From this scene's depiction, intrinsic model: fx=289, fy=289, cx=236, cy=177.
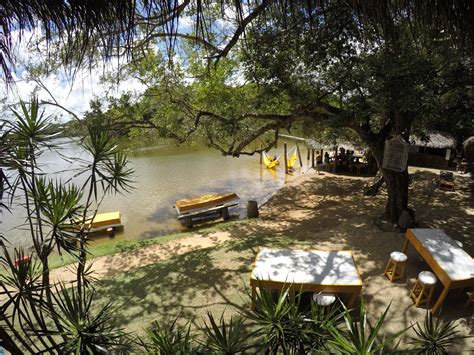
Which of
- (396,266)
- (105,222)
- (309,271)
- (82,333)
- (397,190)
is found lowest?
(105,222)

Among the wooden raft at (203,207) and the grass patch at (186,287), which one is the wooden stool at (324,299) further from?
the wooden raft at (203,207)

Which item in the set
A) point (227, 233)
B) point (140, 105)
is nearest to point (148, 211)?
point (227, 233)

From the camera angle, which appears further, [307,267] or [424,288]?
[307,267]

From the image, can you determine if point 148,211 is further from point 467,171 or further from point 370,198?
point 467,171

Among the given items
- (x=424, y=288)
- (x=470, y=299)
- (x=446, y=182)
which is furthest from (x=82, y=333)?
(x=446, y=182)

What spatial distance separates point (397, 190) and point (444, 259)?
10.1 feet

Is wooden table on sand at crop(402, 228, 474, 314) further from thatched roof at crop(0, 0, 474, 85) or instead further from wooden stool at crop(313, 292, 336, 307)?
thatched roof at crop(0, 0, 474, 85)

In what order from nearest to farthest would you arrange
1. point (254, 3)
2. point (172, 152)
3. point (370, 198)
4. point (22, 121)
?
point (254, 3) → point (22, 121) → point (370, 198) → point (172, 152)

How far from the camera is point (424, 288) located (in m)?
3.91

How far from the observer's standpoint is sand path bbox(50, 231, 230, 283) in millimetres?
6555

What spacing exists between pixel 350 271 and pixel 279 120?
415 centimetres

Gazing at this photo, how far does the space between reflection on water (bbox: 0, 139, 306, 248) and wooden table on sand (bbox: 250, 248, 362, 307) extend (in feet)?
19.0

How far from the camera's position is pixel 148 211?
1195 cm

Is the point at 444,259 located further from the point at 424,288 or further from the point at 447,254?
the point at 424,288
